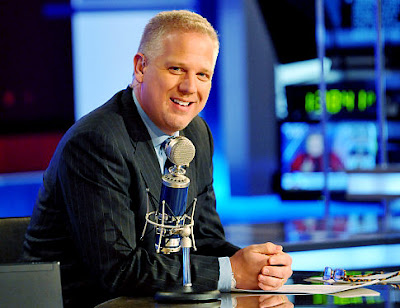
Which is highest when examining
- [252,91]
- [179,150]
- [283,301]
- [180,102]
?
[252,91]

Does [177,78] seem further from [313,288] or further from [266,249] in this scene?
[313,288]

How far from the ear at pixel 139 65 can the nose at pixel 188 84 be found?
155 mm

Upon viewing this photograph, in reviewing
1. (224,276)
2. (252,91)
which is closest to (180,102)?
(224,276)

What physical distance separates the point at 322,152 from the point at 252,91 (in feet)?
4.14

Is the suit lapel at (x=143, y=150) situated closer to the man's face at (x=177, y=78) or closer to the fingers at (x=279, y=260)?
the man's face at (x=177, y=78)

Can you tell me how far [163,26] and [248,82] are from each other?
649cm

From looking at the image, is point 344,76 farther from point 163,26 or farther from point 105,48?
point 163,26

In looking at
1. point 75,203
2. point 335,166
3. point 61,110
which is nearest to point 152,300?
point 75,203

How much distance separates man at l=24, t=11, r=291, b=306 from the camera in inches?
65.8

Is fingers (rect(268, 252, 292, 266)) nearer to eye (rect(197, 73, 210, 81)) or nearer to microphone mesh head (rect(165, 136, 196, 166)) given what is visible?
microphone mesh head (rect(165, 136, 196, 166))

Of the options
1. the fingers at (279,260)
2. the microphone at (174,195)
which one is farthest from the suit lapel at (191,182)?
the microphone at (174,195)

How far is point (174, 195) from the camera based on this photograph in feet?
4.82

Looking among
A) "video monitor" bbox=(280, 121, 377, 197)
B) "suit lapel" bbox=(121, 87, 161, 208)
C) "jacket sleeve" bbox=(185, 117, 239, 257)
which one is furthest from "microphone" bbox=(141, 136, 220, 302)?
"video monitor" bbox=(280, 121, 377, 197)

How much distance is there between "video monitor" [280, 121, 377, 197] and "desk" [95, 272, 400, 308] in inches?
237
